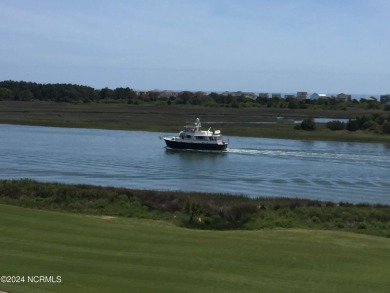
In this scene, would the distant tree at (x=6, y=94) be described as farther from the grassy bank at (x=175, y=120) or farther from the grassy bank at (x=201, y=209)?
the grassy bank at (x=201, y=209)

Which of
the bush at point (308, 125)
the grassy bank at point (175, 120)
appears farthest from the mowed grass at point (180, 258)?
the bush at point (308, 125)

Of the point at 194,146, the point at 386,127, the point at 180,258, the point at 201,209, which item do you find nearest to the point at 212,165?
the point at 194,146

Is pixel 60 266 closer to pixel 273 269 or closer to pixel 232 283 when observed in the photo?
pixel 232 283

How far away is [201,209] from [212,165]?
1323 inches

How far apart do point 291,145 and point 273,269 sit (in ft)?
212

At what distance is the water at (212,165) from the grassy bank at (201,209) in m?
10.6

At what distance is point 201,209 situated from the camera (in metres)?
23.9

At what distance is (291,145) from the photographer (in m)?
76.8

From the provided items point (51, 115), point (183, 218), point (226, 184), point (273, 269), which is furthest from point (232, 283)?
point (51, 115)

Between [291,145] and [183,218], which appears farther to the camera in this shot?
[291,145]

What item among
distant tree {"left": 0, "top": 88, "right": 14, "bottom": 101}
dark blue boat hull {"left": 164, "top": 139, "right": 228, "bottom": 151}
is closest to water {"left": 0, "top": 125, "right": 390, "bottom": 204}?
dark blue boat hull {"left": 164, "top": 139, "right": 228, "bottom": 151}

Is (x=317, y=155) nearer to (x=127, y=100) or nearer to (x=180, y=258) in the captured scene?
(x=180, y=258)

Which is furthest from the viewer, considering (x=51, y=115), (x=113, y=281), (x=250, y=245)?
(x=51, y=115)

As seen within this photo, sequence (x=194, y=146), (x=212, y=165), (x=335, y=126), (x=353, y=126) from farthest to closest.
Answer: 1. (x=335, y=126)
2. (x=353, y=126)
3. (x=194, y=146)
4. (x=212, y=165)
